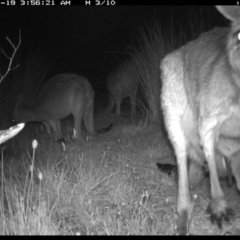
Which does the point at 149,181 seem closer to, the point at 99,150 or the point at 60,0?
the point at 99,150

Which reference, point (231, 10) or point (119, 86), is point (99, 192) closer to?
point (231, 10)

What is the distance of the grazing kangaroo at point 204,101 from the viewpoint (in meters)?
2.76

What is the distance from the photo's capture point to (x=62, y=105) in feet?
22.8

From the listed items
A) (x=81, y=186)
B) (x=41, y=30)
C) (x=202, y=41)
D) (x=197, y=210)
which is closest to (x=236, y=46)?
(x=202, y=41)

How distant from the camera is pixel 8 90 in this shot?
25.7ft

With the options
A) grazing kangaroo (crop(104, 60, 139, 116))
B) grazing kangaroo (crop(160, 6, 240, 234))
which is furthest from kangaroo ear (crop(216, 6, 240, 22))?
grazing kangaroo (crop(104, 60, 139, 116))

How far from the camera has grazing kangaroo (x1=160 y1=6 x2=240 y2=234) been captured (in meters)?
2.76

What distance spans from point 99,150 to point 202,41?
2099mm

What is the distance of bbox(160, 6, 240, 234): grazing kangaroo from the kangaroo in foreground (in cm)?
341

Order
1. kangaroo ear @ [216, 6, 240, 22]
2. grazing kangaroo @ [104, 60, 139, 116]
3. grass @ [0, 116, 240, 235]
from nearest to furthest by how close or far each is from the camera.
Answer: grass @ [0, 116, 240, 235], kangaroo ear @ [216, 6, 240, 22], grazing kangaroo @ [104, 60, 139, 116]

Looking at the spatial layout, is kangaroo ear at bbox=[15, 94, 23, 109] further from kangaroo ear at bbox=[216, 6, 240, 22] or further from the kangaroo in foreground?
kangaroo ear at bbox=[216, 6, 240, 22]

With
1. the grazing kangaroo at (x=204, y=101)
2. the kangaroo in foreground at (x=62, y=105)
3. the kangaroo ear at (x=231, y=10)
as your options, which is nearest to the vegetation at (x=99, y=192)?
the grazing kangaroo at (x=204, y=101)

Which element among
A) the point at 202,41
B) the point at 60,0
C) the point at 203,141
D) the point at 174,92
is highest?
the point at 60,0

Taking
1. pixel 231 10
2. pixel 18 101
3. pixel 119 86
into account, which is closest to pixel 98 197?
pixel 231 10
